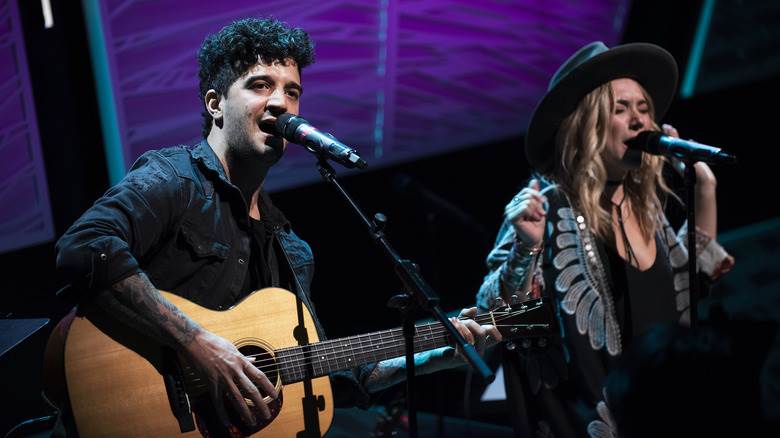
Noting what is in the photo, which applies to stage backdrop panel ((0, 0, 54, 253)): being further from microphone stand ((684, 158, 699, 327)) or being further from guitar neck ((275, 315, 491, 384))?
microphone stand ((684, 158, 699, 327))

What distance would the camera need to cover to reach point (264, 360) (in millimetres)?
2902

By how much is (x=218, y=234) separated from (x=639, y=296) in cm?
196

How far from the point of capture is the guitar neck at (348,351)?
9.68 ft

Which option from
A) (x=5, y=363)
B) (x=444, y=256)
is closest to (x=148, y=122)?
(x=5, y=363)

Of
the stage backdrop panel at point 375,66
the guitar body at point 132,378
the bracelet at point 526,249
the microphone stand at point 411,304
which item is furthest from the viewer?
the stage backdrop panel at point 375,66

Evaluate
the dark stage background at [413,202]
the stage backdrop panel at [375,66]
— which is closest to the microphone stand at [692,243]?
the dark stage background at [413,202]

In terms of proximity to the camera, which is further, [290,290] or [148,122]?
[148,122]

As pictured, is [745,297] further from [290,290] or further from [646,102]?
[290,290]

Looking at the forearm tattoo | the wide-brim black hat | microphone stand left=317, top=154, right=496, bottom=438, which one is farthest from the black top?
the forearm tattoo

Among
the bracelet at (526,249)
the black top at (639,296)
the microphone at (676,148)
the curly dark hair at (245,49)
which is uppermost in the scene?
the curly dark hair at (245,49)

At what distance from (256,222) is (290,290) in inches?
12.3

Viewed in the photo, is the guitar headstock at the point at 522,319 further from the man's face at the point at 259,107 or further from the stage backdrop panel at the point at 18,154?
the stage backdrop panel at the point at 18,154

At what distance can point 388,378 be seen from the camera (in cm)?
329

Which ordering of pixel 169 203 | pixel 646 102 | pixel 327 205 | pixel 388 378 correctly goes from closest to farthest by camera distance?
pixel 169 203 → pixel 388 378 → pixel 646 102 → pixel 327 205
